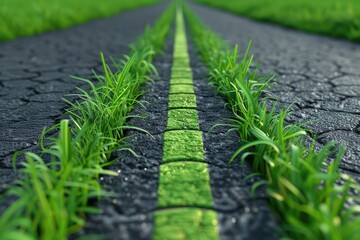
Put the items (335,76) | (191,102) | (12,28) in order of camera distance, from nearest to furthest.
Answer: (191,102) < (335,76) < (12,28)

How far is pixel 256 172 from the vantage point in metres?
1.60

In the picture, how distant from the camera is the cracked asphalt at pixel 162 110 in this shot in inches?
51.8

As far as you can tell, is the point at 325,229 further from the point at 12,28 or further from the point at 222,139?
the point at 12,28

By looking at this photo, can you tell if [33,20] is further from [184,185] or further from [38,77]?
[184,185]

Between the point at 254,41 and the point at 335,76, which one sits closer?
the point at 335,76

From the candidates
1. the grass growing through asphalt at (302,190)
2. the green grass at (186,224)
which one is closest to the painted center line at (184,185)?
the green grass at (186,224)

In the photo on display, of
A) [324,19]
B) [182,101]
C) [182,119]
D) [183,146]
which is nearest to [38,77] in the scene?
[182,101]

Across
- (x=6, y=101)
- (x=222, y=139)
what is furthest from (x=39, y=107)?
(x=222, y=139)

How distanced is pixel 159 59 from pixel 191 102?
5.94 feet

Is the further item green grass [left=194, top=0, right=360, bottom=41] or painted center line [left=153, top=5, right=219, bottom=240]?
green grass [left=194, top=0, right=360, bottom=41]

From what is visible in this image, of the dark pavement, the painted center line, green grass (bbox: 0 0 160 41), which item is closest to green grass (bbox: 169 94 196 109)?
the painted center line

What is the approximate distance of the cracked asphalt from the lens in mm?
1314

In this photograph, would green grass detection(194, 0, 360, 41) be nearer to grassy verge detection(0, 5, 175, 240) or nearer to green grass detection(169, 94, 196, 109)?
green grass detection(169, 94, 196, 109)

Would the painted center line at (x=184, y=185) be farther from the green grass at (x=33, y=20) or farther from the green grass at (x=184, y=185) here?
the green grass at (x=33, y=20)
